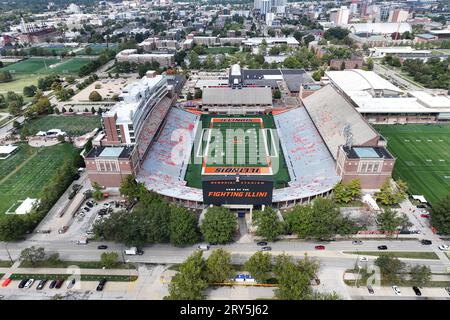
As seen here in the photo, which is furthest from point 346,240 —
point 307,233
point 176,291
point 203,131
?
point 203,131

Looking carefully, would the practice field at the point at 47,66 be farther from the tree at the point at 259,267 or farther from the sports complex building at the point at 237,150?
the tree at the point at 259,267

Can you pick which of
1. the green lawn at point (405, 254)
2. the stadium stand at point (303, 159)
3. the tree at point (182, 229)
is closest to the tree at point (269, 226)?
the stadium stand at point (303, 159)

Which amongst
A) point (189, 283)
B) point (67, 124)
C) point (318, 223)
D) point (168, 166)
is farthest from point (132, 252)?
point (67, 124)

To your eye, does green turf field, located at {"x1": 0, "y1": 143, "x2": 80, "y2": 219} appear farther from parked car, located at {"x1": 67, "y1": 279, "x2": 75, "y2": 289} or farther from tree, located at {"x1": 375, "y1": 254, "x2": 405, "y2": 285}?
tree, located at {"x1": 375, "y1": 254, "x2": 405, "y2": 285}

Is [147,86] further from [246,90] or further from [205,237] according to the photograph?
[205,237]

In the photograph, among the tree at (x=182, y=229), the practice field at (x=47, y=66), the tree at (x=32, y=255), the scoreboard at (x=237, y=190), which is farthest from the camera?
the practice field at (x=47, y=66)

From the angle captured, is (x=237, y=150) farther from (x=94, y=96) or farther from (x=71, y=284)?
(x=94, y=96)
